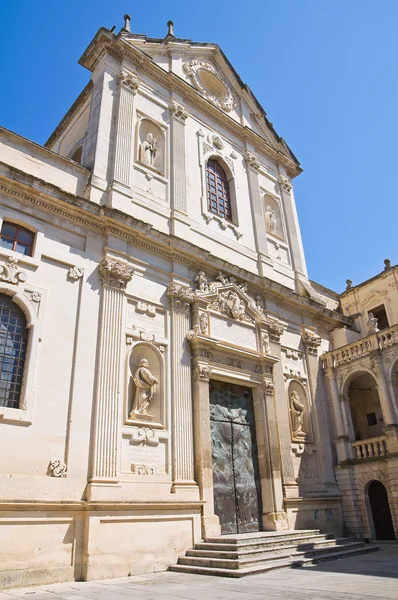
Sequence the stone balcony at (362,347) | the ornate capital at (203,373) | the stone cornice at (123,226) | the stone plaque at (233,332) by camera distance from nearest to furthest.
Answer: the stone cornice at (123,226)
the ornate capital at (203,373)
the stone plaque at (233,332)
the stone balcony at (362,347)

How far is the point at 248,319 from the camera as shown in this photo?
15.1 metres

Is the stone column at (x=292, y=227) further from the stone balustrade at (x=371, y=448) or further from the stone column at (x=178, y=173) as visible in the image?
the stone balustrade at (x=371, y=448)

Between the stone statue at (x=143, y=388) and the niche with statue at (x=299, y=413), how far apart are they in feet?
19.0

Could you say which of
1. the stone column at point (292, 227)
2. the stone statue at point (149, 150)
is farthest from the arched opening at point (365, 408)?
the stone statue at point (149, 150)

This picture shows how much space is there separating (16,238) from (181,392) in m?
5.47

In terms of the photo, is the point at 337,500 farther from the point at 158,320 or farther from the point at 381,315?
the point at 381,315

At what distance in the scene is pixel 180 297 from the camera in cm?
1327

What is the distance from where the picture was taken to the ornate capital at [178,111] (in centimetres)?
1662

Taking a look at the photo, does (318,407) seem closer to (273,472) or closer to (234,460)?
(273,472)

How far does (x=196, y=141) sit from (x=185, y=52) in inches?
169

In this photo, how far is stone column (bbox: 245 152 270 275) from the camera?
1761cm

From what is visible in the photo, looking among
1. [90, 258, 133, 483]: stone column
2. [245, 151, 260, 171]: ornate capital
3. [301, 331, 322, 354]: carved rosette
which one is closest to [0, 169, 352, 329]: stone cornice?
[90, 258, 133, 483]: stone column

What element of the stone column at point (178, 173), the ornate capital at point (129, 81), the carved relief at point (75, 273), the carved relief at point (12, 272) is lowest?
the carved relief at point (12, 272)

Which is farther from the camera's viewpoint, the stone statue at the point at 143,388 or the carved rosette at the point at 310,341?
the carved rosette at the point at 310,341
